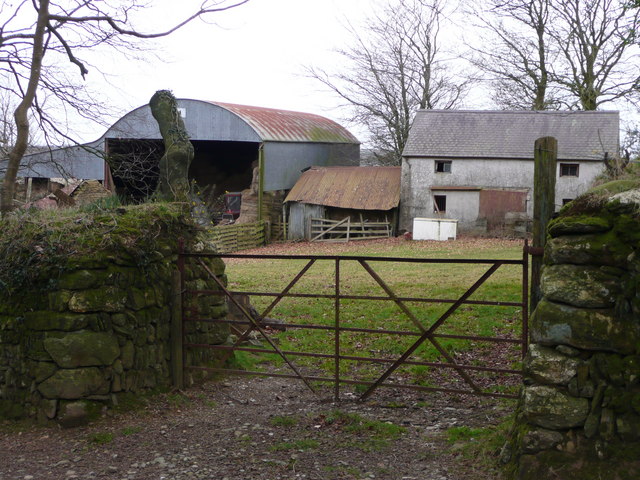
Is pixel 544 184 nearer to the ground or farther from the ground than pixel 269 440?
farther from the ground

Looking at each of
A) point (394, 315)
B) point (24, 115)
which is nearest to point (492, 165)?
point (394, 315)

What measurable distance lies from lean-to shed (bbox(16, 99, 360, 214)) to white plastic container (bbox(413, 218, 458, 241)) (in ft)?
23.7

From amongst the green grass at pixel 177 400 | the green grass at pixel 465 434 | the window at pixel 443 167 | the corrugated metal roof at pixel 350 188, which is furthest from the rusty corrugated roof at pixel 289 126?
the green grass at pixel 465 434

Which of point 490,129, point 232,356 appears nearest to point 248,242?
point 490,129

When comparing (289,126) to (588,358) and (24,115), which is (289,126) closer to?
(24,115)

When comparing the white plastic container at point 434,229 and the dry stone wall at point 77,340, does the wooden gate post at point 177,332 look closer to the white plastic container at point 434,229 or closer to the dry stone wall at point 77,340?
the dry stone wall at point 77,340

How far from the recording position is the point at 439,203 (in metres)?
30.4

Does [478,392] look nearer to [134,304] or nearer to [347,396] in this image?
[347,396]

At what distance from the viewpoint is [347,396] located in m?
7.14

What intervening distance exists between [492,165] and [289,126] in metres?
10.5

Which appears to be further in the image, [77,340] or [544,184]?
[77,340]

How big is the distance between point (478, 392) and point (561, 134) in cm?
2641

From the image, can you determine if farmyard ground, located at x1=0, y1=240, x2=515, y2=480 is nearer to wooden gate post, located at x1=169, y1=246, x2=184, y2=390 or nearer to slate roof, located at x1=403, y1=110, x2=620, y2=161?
wooden gate post, located at x1=169, y1=246, x2=184, y2=390

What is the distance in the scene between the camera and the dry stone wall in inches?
245
